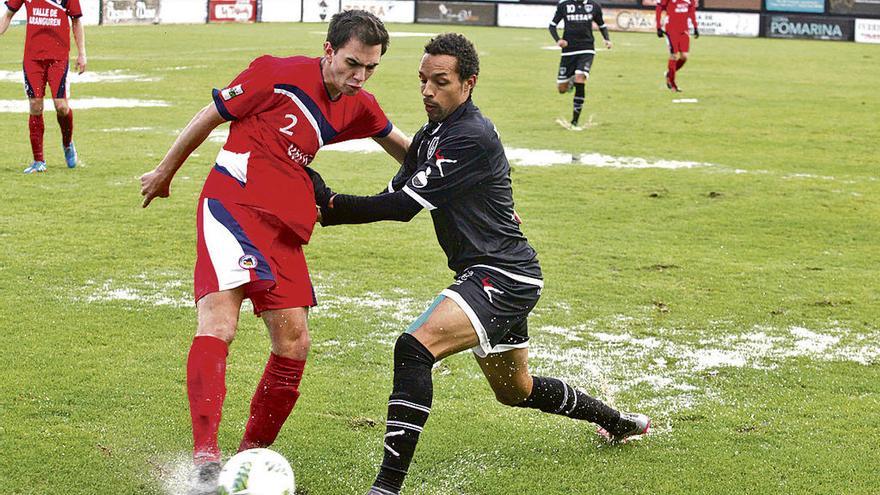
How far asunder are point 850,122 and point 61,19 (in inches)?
483

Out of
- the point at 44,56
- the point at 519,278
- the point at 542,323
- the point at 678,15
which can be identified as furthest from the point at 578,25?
the point at 519,278

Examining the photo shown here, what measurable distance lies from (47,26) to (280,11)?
A: 35053mm

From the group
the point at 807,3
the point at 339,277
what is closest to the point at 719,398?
the point at 339,277

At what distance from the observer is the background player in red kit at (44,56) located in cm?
1217

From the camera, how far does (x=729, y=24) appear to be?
4462cm

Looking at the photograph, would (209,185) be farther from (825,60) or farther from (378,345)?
(825,60)

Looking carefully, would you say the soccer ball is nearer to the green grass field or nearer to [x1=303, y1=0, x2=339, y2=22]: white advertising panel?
the green grass field

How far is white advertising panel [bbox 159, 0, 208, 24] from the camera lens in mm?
42000

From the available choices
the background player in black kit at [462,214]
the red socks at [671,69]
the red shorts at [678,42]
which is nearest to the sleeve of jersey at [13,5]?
the background player in black kit at [462,214]

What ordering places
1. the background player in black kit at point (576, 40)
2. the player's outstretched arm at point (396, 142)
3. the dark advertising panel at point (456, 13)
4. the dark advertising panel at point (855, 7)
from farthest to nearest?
the dark advertising panel at point (456, 13) → the dark advertising panel at point (855, 7) → the background player in black kit at point (576, 40) → the player's outstretched arm at point (396, 142)

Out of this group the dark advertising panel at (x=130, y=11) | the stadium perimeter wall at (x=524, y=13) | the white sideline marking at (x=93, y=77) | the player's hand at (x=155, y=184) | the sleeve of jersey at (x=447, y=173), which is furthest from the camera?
the stadium perimeter wall at (x=524, y=13)

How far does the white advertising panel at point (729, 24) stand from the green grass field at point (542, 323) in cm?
2895

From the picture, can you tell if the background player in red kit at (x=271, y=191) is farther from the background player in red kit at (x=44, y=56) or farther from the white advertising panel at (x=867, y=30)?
the white advertising panel at (x=867, y=30)

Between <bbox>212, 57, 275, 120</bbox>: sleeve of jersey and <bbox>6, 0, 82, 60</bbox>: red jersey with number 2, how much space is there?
8210mm
